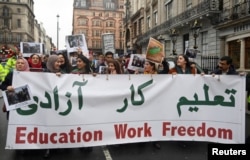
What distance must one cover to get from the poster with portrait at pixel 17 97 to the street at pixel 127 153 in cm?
98

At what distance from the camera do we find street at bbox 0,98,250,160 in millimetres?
5465

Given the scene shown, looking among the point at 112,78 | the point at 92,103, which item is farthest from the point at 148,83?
the point at 92,103

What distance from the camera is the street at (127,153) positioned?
5465mm

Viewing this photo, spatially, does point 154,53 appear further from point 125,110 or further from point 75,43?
point 75,43

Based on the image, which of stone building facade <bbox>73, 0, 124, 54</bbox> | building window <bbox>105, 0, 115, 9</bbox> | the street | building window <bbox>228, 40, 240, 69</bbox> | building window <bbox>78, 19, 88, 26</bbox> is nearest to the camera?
the street

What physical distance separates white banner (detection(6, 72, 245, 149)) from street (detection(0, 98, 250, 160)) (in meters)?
0.27

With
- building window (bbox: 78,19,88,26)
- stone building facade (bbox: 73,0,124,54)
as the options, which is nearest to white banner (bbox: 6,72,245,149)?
stone building facade (bbox: 73,0,124,54)

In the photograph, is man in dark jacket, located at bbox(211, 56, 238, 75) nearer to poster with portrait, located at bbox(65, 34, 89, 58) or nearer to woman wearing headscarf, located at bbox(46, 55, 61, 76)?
woman wearing headscarf, located at bbox(46, 55, 61, 76)

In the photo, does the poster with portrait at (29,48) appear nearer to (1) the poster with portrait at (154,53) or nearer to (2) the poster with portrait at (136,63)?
(2) the poster with portrait at (136,63)

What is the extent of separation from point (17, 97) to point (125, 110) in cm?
176

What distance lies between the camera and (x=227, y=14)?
21094 mm

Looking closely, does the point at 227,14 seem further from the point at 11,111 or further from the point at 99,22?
the point at 99,22

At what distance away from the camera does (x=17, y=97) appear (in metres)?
5.06

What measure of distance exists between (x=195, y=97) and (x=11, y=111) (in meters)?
3.11
